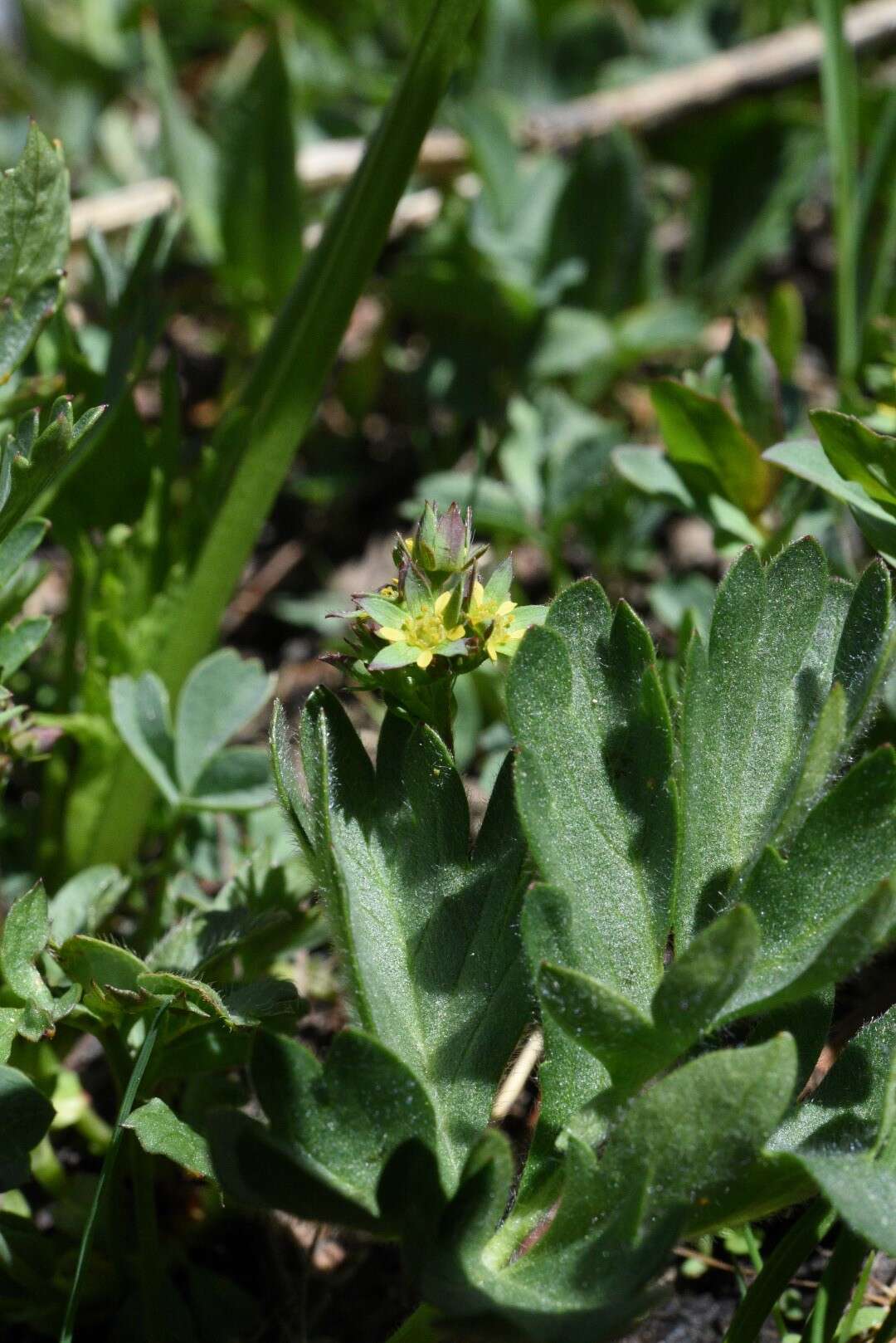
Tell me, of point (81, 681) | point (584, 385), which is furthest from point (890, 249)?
point (81, 681)

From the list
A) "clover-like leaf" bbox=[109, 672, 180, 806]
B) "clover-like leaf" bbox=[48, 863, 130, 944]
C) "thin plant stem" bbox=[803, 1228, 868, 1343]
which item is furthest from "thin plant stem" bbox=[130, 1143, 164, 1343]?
"thin plant stem" bbox=[803, 1228, 868, 1343]

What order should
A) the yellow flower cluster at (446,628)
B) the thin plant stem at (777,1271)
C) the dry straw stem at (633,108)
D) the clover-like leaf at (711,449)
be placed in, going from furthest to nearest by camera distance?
the dry straw stem at (633,108), the clover-like leaf at (711,449), the yellow flower cluster at (446,628), the thin plant stem at (777,1271)

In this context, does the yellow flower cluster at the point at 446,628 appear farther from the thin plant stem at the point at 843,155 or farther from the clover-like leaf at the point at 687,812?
the thin plant stem at the point at 843,155

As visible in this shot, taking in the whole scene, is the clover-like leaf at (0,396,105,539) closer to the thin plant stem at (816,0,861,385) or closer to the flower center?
the flower center

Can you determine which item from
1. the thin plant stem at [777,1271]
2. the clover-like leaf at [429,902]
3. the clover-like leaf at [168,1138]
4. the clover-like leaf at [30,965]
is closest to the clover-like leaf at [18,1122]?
the clover-like leaf at [30,965]

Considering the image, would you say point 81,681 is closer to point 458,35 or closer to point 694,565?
point 458,35

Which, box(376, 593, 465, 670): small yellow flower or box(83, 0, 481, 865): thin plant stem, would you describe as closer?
box(376, 593, 465, 670): small yellow flower

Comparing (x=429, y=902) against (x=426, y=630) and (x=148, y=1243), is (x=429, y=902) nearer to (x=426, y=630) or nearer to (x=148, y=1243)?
(x=426, y=630)
